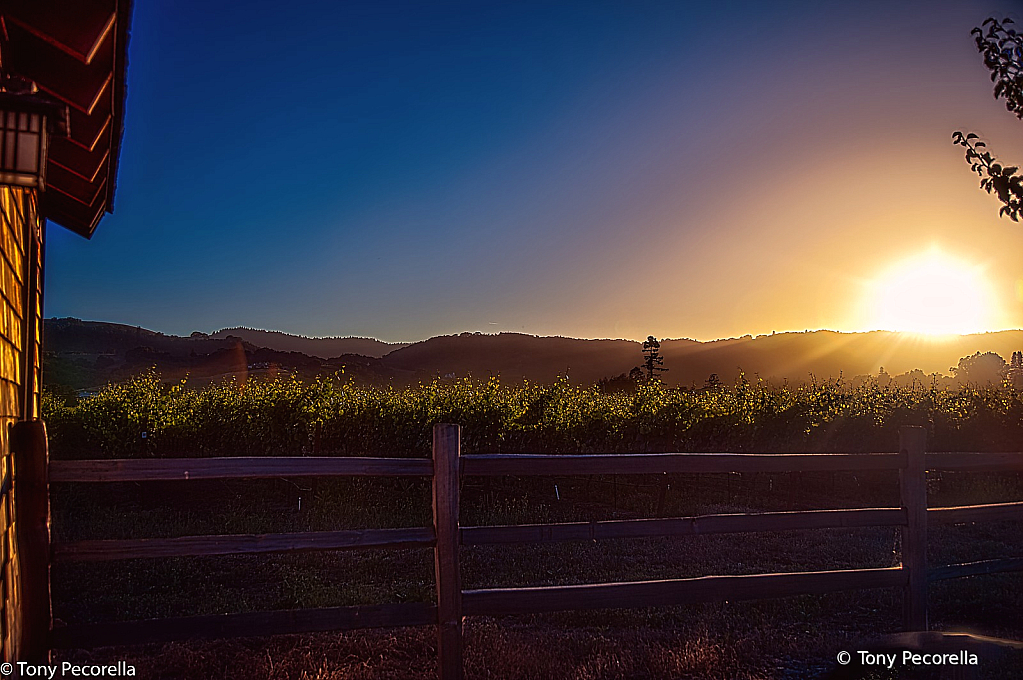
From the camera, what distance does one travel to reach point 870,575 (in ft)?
17.5

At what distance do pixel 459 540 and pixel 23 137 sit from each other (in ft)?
9.91

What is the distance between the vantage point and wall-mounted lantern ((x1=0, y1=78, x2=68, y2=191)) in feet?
7.78

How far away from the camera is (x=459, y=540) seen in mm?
4469

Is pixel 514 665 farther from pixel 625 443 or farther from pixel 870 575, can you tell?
pixel 625 443

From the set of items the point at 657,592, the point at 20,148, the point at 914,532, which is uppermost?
the point at 20,148

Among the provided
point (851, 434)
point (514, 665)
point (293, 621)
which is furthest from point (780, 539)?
point (293, 621)

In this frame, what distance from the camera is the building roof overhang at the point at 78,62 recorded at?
10.1 feet

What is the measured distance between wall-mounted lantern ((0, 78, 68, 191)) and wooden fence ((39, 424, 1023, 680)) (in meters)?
1.98

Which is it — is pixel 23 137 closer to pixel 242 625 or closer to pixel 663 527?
pixel 242 625

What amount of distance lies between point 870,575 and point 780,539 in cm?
536

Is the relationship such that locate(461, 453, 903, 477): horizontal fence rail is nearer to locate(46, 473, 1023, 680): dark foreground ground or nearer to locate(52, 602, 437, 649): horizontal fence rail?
locate(52, 602, 437, 649): horizontal fence rail

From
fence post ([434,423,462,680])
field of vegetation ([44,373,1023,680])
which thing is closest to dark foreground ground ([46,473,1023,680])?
field of vegetation ([44,373,1023,680])

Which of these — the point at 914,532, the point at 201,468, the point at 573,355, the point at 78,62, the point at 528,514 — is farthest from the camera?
the point at 573,355

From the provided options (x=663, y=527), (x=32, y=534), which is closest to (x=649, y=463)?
(x=663, y=527)
